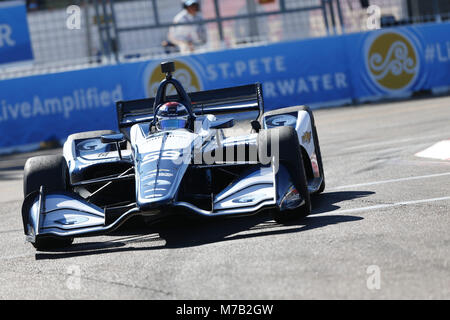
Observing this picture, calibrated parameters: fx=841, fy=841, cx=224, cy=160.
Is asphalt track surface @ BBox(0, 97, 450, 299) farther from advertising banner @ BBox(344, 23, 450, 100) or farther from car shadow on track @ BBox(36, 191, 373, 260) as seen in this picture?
advertising banner @ BBox(344, 23, 450, 100)

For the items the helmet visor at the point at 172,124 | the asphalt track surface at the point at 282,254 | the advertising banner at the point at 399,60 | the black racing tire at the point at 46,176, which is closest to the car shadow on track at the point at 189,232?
the asphalt track surface at the point at 282,254

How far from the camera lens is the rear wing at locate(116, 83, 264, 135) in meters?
8.42

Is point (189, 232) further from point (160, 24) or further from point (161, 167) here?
point (160, 24)

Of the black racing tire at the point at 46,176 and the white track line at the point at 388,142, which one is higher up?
the black racing tire at the point at 46,176

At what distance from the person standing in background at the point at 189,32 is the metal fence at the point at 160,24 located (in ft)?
0.42

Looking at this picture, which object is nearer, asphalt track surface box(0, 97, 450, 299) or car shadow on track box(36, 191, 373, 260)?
asphalt track surface box(0, 97, 450, 299)

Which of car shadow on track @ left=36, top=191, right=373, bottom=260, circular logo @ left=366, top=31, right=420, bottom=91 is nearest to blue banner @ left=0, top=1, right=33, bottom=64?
circular logo @ left=366, top=31, right=420, bottom=91

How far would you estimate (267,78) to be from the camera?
665 inches

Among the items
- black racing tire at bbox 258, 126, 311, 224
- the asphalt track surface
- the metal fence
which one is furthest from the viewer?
the metal fence

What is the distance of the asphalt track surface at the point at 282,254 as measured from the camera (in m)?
4.48

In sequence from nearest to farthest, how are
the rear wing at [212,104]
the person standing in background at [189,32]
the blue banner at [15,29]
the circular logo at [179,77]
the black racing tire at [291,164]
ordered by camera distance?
1. the black racing tire at [291,164]
2. the rear wing at [212,104]
3. the circular logo at [179,77]
4. the blue banner at [15,29]
5. the person standing in background at [189,32]

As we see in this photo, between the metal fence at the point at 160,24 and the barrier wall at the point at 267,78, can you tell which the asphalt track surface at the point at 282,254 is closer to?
the barrier wall at the point at 267,78
